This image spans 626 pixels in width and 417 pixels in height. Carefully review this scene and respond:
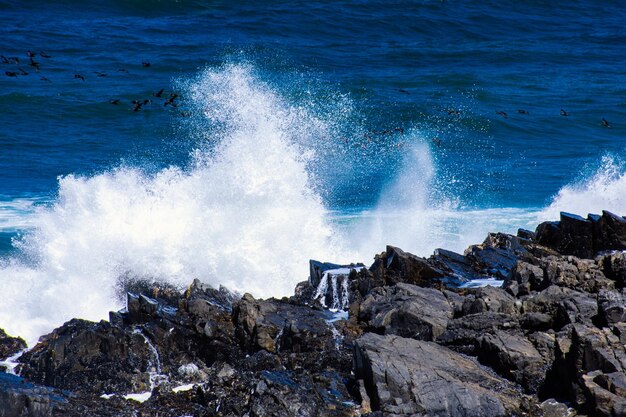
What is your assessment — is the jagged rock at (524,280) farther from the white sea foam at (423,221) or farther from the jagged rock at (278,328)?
the white sea foam at (423,221)

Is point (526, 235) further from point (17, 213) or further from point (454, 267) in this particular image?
point (17, 213)

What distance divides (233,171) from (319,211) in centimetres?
297

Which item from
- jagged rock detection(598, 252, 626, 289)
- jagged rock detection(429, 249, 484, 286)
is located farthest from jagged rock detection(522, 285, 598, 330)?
jagged rock detection(429, 249, 484, 286)

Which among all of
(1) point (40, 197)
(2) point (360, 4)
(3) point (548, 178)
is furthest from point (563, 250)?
(2) point (360, 4)

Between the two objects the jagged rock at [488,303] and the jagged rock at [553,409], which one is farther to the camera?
the jagged rock at [488,303]

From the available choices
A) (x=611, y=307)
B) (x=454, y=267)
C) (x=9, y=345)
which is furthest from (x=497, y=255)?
(x=9, y=345)

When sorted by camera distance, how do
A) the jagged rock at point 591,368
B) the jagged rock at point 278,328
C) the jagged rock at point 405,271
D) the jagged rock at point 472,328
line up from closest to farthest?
the jagged rock at point 591,368 < the jagged rock at point 472,328 < the jagged rock at point 278,328 < the jagged rock at point 405,271

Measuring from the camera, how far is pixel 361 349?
13195 mm

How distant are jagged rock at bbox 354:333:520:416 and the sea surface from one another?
27.2 feet

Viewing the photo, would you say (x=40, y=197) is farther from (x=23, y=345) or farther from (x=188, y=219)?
(x=23, y=345)

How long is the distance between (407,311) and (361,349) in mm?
1833

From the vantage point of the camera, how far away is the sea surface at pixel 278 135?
22438 millimetres

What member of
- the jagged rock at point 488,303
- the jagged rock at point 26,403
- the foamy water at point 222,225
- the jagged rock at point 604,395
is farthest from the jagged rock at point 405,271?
the jagged rock at point 26,403

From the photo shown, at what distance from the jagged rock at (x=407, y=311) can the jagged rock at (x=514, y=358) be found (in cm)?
104
